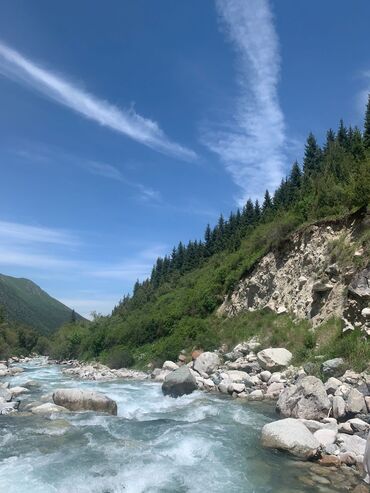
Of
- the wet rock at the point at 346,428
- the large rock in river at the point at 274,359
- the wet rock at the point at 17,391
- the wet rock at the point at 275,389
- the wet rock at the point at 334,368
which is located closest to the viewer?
the wet rock at the point at 346,428

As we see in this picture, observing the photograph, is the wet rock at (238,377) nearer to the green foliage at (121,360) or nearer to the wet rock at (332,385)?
the wet rock at (332,385)

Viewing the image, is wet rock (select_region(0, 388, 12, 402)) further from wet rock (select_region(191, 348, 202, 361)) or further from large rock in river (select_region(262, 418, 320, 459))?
wet rock (select_region(191, 348, 202, 361))

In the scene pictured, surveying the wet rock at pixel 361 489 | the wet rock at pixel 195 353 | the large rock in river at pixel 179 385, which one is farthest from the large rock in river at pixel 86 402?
the wet rock at pixel 195 353

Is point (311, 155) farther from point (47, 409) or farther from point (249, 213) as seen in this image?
point (47, 409)

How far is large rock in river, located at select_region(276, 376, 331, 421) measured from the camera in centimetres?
1491

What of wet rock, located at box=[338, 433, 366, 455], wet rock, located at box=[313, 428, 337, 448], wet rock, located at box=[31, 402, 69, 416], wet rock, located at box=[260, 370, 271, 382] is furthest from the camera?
wet rock, located at box=[260, 370, 271, 382]

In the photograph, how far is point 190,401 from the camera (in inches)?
818

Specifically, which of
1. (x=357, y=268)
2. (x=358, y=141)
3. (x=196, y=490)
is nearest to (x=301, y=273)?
(x=357, y=268)

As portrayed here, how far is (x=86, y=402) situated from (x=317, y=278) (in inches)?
713

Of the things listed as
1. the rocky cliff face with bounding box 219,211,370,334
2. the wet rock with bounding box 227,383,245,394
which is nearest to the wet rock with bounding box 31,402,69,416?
the wet rock with bounding box 227,383,245,394

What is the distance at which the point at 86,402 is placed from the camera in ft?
60.6

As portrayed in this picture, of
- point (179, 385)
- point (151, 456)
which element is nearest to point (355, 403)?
point (151, 456)

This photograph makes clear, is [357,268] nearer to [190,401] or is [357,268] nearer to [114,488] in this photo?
[190,401]

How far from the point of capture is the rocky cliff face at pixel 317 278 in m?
23.2
